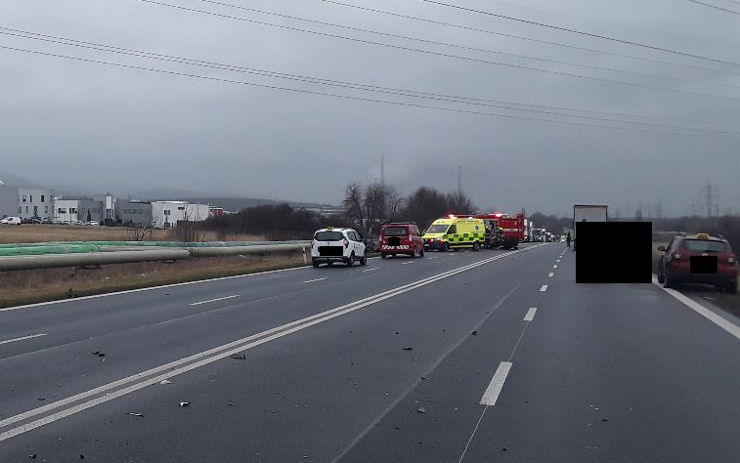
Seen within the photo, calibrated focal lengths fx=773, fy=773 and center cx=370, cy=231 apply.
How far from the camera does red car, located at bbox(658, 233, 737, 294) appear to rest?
21438 mm

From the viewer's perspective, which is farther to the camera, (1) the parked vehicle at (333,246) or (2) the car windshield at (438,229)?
(2) the car windshield at (438,229)

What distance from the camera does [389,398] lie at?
793cm

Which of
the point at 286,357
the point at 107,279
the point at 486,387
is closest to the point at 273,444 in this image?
the point at 486,387

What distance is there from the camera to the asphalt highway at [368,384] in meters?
6.21

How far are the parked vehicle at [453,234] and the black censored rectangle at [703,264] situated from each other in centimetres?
3599

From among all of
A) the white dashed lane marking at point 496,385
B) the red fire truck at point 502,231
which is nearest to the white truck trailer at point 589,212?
the red fire truck at point 502,231

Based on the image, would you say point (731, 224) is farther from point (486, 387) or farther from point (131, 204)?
point (131, 204)

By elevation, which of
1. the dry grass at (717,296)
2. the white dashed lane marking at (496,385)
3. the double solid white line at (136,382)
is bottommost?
the dry grass at (717,296)

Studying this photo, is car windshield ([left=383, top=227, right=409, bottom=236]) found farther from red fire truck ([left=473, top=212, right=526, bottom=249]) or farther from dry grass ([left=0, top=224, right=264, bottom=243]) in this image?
red fire truck ([left=473, top=212, right=526, bottom=249])

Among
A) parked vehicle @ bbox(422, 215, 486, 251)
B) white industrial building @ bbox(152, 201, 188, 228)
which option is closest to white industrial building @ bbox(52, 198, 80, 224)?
white industrial building @ bbox(152, 201, 188, 228)

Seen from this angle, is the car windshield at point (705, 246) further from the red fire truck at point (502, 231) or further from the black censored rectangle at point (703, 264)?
the red fire truck at point (502, 231)

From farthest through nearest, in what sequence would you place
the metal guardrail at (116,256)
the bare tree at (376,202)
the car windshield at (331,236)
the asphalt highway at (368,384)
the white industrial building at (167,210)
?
the white industrial building at (167,210) → the bare tree at (376,202) → the car windshield at (331,236) → the metal guardrail at (116,256) → the asphalt highway at (368,384)

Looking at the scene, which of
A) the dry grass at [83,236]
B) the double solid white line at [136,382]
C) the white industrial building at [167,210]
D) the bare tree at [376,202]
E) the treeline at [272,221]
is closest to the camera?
the double solid white line at [136,382]

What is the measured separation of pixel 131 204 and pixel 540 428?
12146 cm
